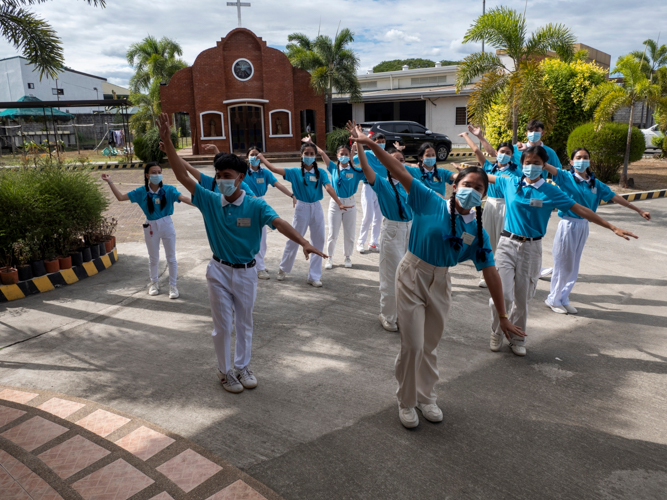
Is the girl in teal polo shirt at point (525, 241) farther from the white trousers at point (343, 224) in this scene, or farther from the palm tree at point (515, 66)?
the palm tree at point (515, 66)

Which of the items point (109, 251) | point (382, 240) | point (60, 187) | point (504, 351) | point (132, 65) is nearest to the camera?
point (504, 351)

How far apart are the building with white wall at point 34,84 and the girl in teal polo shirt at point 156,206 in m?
37.7

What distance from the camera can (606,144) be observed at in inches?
638

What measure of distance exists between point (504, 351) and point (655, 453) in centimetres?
177

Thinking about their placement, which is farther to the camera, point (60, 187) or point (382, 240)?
point (60, 187)

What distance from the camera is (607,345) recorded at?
536cm

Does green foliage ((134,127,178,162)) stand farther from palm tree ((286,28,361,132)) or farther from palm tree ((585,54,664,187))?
palm tree ((585,54,664,187))

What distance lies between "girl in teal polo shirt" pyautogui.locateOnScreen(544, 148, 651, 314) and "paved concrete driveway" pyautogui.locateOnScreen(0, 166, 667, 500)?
27 cm

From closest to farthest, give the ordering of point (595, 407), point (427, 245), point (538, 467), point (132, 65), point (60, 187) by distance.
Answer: point (538, 467), point (427, 245), point (595, 407), point (60, 187), point (132, 65)

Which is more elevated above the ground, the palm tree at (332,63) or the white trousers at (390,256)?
the palm tree at (332,63)

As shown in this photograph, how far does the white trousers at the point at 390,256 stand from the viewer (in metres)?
5.66

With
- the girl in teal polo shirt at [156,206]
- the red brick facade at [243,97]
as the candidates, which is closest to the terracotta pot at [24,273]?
the girl in teal polo shirt at [156,206]

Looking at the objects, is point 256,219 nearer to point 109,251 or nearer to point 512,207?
point 512,207

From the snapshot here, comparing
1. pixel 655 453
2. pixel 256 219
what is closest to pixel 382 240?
pixel 256 219
